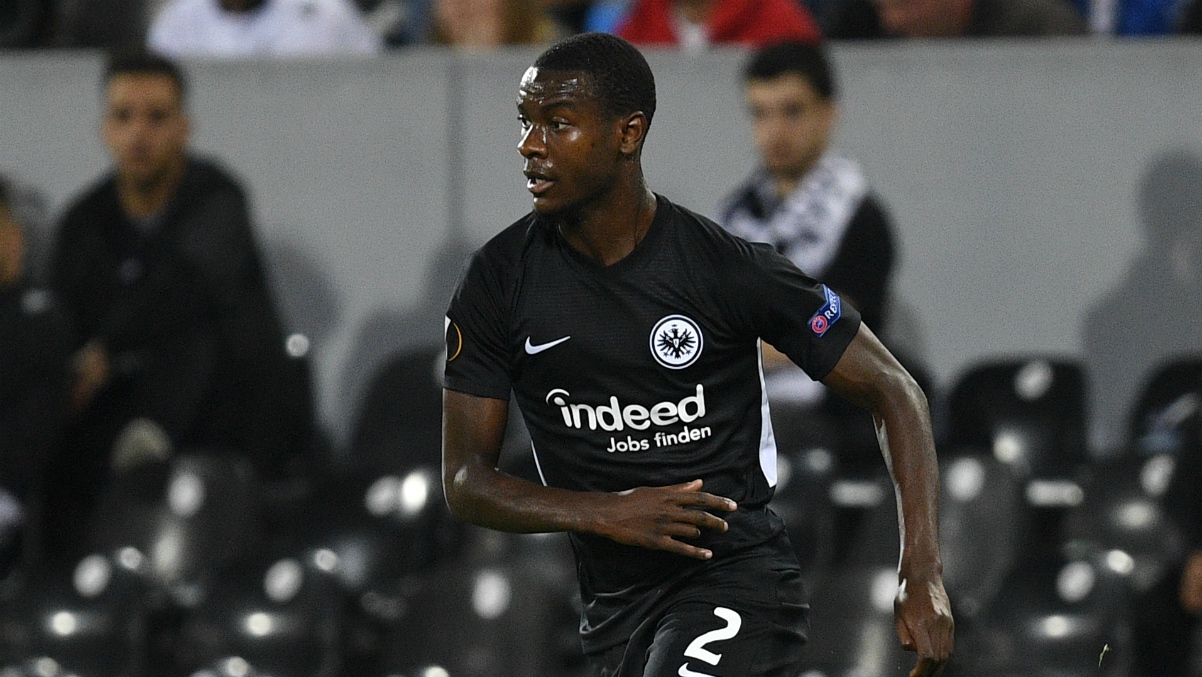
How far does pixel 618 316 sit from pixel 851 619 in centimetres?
279

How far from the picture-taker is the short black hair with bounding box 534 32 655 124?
371 cm

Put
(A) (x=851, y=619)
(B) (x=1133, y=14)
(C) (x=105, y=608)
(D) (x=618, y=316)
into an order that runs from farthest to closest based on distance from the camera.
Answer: (B) (x=1133, y=14) → (C) (x=105, y=608) → (A) (x=851, y=619) → (D) (x=618, y=316)

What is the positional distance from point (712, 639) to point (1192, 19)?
173 inches

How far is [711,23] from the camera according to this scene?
7.48 meters

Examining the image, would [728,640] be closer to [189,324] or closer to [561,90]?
[561,90]

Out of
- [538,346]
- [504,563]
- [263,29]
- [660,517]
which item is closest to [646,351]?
[538,346]

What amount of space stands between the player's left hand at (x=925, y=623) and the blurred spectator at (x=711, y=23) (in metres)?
4.08

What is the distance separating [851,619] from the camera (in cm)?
636

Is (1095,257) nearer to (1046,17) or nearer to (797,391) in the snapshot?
(1046,17)

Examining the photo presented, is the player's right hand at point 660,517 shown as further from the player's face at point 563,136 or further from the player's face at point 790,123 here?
the player's face at point 790,123

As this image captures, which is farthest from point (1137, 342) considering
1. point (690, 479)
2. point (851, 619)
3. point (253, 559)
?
point (690, 479)

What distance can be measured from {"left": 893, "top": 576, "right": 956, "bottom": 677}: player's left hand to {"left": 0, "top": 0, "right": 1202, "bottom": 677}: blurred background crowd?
2.60m

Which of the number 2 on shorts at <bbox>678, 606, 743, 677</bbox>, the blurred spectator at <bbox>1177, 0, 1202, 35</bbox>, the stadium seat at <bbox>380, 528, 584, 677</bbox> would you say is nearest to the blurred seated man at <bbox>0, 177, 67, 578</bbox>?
the stadium seat at <bbox>380, 528, 584, 677</bbox>

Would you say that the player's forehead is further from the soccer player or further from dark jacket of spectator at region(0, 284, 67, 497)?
dark jacket of spectator at region(0, 284, 67, 497)
